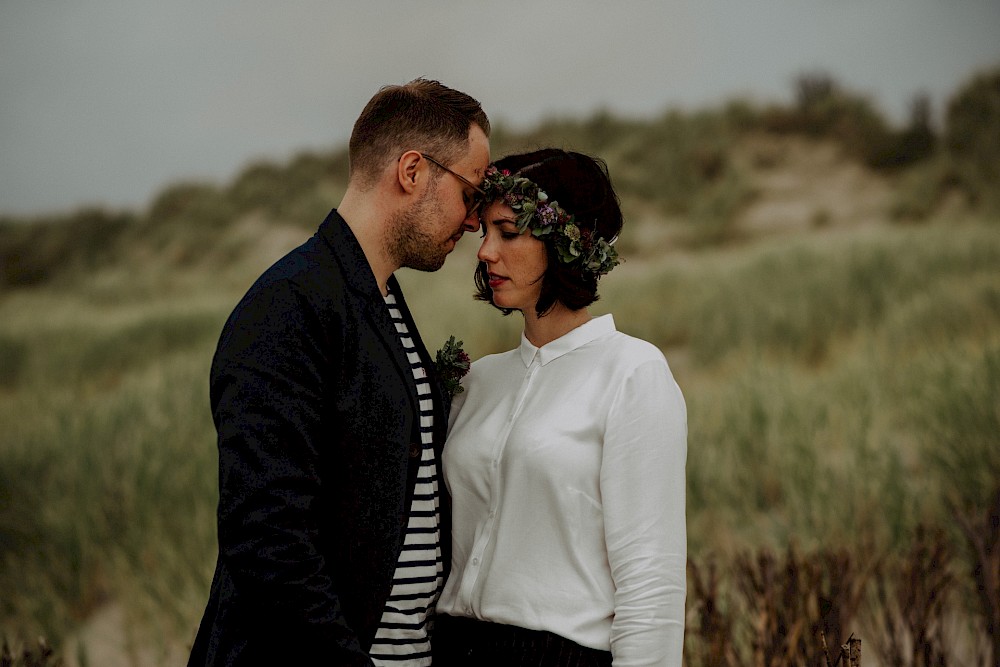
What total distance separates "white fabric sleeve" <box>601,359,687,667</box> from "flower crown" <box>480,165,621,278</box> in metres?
0.36

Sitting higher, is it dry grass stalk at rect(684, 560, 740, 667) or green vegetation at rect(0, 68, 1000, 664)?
green vegetation at rect(0, 68, 1000, 664)

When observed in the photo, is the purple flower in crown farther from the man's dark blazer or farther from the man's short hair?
the man's dark blazer

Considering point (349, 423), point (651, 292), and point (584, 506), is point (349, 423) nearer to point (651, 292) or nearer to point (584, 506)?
point (584, 506)

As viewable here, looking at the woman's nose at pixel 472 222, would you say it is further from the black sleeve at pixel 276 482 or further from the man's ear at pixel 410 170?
the black sleeve at pixel 276 482

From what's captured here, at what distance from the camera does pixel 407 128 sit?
197 centimetres

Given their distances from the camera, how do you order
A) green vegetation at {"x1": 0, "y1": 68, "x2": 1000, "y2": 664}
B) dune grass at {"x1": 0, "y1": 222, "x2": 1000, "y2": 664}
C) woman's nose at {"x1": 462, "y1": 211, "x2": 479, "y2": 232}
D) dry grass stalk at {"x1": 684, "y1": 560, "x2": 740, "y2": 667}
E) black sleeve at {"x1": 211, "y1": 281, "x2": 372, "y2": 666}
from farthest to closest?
dune grass at {"x1": 0, "y1": 222, "x2": 1000, "y2": 664}
green vegetation at {"x1": 0, "y1": 68, "x2": 1000, "y2": 664}
dry grass stalk at {"x1": 684, "y1": 560, "x2": 740, "y2": 667}
woman's nose at {"x1": 462, "y1": 211, "x2": 479, "y2": 232}
black sleeve at {"x1": 211, "y1": 281, "x2": 372, "y2": 666}

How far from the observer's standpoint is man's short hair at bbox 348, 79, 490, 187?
197cm

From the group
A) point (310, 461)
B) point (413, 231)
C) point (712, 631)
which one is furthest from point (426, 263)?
point (712, 631)

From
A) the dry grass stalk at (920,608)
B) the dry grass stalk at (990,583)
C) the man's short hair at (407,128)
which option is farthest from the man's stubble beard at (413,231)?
the dry grass stalk at (990,583)

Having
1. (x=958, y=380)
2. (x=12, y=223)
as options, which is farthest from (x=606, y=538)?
(x=12, y=223)

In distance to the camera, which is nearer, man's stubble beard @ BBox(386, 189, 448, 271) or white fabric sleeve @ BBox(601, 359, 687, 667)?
white fabric sleeve @ BBox(601, 359, 687, 667)

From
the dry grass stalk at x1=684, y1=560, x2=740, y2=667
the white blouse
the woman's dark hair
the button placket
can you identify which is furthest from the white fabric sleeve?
the dry grass stalk at x1=684, y1=560, x2=740, y2=667

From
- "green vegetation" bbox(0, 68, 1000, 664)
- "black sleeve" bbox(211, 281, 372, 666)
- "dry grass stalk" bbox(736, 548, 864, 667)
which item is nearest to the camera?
"black sleeve" bbox(211, 281, 372, 666)

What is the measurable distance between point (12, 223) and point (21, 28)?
417 cm
